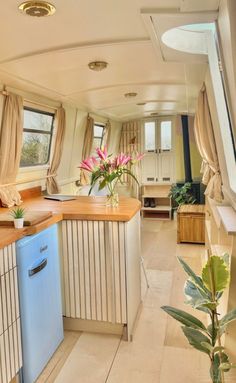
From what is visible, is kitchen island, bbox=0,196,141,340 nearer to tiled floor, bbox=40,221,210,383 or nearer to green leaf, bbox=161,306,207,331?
tiled floor, bbox=40,221,210,383

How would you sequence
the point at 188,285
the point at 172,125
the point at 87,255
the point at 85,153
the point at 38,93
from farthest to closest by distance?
the point at 172,125 < the point at 85,153 < the point at 38,93 < the point at 87,255 < the point at 188,285

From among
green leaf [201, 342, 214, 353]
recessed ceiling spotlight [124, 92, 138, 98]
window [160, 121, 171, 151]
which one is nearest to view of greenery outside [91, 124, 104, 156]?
window [160, 121, 171, 151]

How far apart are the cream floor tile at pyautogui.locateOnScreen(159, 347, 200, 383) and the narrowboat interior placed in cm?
1

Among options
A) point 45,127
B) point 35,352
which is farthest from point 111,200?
point 45,127

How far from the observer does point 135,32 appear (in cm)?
187

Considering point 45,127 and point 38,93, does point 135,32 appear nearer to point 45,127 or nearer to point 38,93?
point 38,93

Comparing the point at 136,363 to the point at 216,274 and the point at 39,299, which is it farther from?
the point at 216,274

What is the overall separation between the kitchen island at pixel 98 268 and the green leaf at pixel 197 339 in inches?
43.3

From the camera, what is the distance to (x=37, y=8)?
1.53 metres

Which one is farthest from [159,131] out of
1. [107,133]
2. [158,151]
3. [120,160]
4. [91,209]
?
[91,209]

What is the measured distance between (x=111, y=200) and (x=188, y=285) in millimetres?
1416

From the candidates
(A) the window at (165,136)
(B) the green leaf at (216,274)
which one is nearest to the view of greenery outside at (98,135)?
(A) the window at (165,136)

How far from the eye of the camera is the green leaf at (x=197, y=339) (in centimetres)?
143

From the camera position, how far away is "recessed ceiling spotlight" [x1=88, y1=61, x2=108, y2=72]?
2.42 metres
